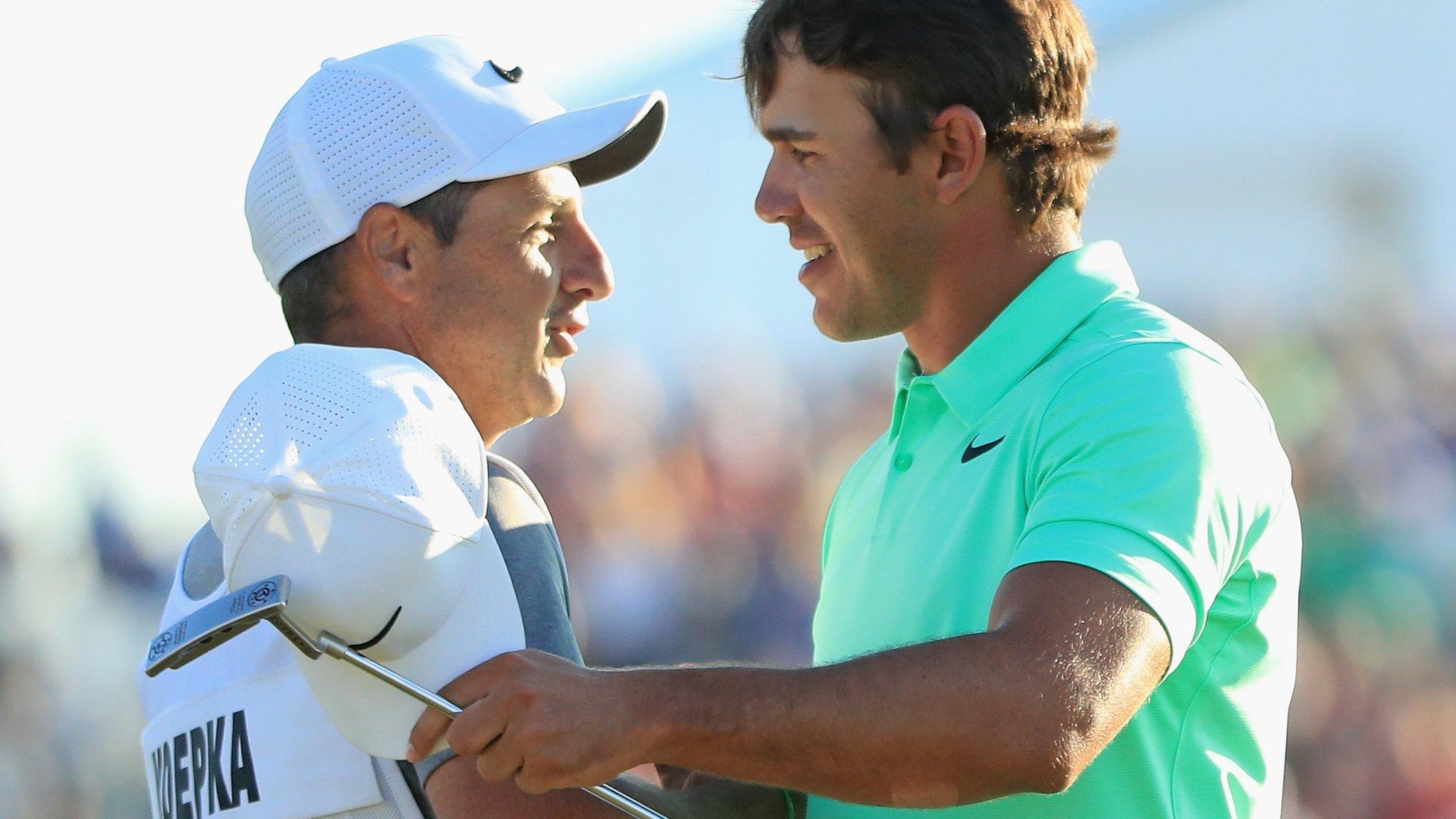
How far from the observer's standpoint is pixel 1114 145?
261cm

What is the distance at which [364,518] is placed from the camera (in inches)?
61.0

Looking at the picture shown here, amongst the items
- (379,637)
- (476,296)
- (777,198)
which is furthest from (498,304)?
(379,637)

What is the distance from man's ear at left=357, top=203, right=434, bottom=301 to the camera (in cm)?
219

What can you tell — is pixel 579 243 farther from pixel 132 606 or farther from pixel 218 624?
pixel 132 606

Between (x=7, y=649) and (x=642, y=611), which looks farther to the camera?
(x=642, y=611)

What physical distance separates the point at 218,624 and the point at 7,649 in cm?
449

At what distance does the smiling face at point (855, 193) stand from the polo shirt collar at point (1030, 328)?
210 mm

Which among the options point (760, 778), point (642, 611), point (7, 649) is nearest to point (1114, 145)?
point (760, 778)

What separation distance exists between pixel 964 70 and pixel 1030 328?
19.2 inches

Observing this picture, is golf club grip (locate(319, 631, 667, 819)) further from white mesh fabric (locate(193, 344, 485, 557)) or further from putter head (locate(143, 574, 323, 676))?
white mesh fabric (locate(193, 344, 485, 557))

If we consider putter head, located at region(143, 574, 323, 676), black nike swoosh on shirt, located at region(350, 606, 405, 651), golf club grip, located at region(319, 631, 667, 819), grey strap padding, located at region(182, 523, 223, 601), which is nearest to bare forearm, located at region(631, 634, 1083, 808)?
golf club grip, located at region(319, 631, 667, 819)

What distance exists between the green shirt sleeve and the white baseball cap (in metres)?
0.88

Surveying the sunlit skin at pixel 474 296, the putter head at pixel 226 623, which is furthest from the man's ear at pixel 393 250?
the putter head at pixel 226 623

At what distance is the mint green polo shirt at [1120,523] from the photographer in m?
1.69
